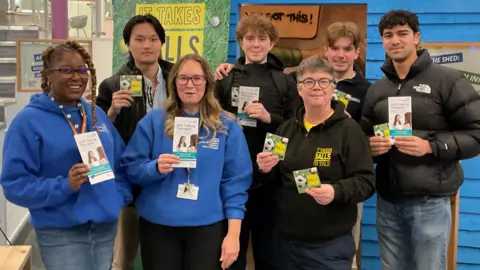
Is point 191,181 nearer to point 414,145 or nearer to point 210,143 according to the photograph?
point 210,143

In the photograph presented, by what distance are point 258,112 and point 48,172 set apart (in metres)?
1.20

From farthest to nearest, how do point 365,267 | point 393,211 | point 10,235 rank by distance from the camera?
point 10,235, point 365,267, point 393,211

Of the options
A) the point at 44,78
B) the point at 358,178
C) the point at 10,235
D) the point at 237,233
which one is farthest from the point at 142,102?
the point at 10,235

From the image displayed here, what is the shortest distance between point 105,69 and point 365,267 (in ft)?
21.2

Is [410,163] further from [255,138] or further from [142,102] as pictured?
[142,102]

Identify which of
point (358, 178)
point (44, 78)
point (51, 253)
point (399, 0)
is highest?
point (399, 0)

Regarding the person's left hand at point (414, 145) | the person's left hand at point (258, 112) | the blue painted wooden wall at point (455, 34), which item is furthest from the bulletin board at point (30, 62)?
the person's left hand at point (414, 145)

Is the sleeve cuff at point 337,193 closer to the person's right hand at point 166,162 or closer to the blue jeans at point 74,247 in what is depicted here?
the person's right hand at point 166,162

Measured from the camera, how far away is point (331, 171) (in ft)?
8.02

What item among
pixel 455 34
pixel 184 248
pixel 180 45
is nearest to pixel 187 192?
pixel 184 248

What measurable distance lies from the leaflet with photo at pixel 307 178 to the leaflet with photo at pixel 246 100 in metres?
0.66

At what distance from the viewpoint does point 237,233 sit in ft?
8.24

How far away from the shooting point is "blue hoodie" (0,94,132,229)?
2135mm

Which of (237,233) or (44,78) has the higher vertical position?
(44,78)
